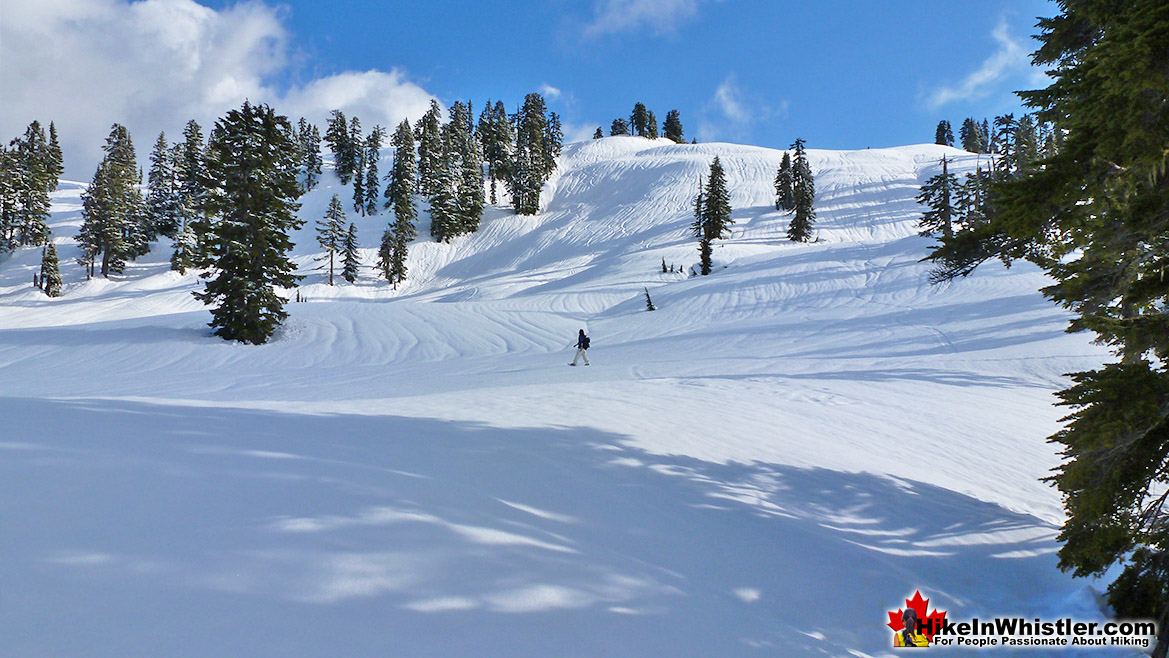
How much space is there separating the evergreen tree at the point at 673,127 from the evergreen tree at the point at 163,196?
107315 millimetres

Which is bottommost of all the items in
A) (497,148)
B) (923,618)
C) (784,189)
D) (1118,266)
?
(923,618)

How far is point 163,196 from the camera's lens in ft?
223

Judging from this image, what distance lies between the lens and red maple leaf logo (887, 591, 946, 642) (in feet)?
13.1

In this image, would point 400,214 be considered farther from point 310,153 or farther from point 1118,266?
point 1118,266

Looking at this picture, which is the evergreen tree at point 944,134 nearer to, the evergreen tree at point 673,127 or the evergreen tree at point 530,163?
the evergreen tree at point 673,127

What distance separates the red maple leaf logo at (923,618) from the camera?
4004 mm

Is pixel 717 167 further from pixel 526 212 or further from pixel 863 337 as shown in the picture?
pixel 863 337

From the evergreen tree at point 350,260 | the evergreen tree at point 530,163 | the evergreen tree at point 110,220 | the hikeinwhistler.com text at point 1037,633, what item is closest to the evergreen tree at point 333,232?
the evergreen tree at point 350,260

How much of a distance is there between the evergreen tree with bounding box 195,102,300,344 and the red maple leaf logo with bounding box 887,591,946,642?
24163 millimetres

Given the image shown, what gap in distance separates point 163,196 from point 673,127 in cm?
11110

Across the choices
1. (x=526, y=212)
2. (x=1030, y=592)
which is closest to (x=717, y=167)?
(x=526, y=212)

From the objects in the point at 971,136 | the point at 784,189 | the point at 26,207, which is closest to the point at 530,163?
the point at 784,189

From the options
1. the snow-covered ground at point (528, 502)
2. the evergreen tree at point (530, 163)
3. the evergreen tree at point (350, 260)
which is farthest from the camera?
the evergreen tree at point (530, 163)

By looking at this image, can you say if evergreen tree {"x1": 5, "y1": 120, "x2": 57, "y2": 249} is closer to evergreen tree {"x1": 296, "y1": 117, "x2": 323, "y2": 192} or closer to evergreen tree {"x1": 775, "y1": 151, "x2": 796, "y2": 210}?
evergreen tree {"x1": 296, "y1": 117, "x2": 323, "y2": 192}
